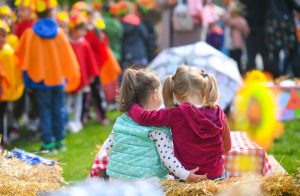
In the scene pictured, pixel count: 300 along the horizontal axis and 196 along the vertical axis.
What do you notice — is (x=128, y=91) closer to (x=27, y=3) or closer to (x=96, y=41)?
(x=27, y=3)

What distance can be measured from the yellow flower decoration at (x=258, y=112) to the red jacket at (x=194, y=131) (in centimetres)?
254

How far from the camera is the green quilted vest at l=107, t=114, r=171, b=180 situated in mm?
4445

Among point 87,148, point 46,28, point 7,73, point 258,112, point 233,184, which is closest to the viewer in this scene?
point 233,184

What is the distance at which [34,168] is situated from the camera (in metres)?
5.15

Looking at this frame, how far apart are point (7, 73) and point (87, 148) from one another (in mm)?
1220

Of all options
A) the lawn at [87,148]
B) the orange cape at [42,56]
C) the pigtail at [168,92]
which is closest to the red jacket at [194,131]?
the pigtail at [168,92]

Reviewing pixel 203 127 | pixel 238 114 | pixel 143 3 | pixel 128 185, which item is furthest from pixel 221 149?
pixel 143 3

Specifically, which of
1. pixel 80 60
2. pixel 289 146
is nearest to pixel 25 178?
pixel 289 146

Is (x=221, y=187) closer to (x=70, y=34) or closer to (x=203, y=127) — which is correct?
(x=203, y=127)

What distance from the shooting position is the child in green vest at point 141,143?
4.43 metres

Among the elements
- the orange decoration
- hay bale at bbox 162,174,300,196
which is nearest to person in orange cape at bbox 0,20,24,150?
the orange decoration

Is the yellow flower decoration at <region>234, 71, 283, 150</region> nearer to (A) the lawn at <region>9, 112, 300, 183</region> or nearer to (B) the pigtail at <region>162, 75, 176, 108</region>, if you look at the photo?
(A) the lawn at <region>9, 112, 300, 183</region>

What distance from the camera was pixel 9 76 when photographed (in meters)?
7.94

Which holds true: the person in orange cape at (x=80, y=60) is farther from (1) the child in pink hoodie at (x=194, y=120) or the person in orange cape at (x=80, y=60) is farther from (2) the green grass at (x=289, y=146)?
(1) the child in pink hoodie at (x=194, y=120)
